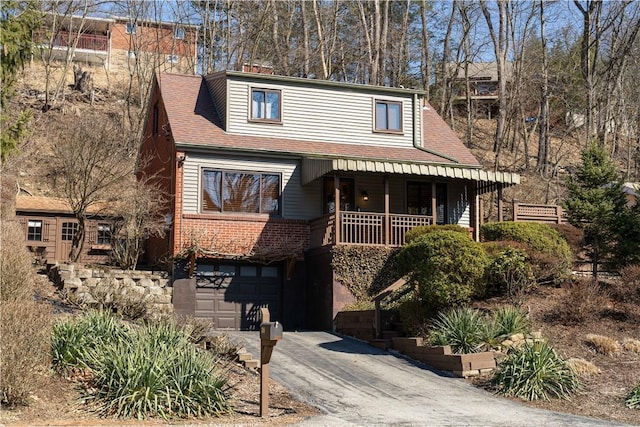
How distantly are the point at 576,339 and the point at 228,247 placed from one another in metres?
10.7

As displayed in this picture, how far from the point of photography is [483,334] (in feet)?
55.3

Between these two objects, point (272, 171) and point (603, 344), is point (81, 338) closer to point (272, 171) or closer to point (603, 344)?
point (603, 344)

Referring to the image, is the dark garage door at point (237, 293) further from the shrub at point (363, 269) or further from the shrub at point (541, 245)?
the shrub at point (541, 245)

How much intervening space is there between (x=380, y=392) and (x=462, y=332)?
298 cm

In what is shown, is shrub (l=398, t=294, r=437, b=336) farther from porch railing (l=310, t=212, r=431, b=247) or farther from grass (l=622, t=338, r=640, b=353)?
grass (l=622, t=338, r=640, b=353)

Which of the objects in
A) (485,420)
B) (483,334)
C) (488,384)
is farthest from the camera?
(483,334)

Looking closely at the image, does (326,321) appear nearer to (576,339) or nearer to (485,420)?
(576,339)

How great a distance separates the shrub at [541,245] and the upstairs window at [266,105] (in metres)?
7.83

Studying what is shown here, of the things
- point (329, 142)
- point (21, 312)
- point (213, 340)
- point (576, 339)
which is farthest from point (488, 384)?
point (329, 142)

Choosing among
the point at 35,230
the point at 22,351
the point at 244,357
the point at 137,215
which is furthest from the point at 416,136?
the point at 22,351

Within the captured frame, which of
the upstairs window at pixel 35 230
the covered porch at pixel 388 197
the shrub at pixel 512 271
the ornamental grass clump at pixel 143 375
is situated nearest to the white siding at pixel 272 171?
the covered porch at pixel 388 197

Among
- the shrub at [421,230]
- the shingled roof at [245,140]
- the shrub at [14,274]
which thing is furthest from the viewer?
the shingled roof at [245,140]

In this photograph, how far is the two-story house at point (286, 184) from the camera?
23094mm

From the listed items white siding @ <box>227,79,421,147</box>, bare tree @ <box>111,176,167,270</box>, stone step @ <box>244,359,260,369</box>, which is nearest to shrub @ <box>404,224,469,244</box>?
white siding @ <box>227,79,421,147</box>
